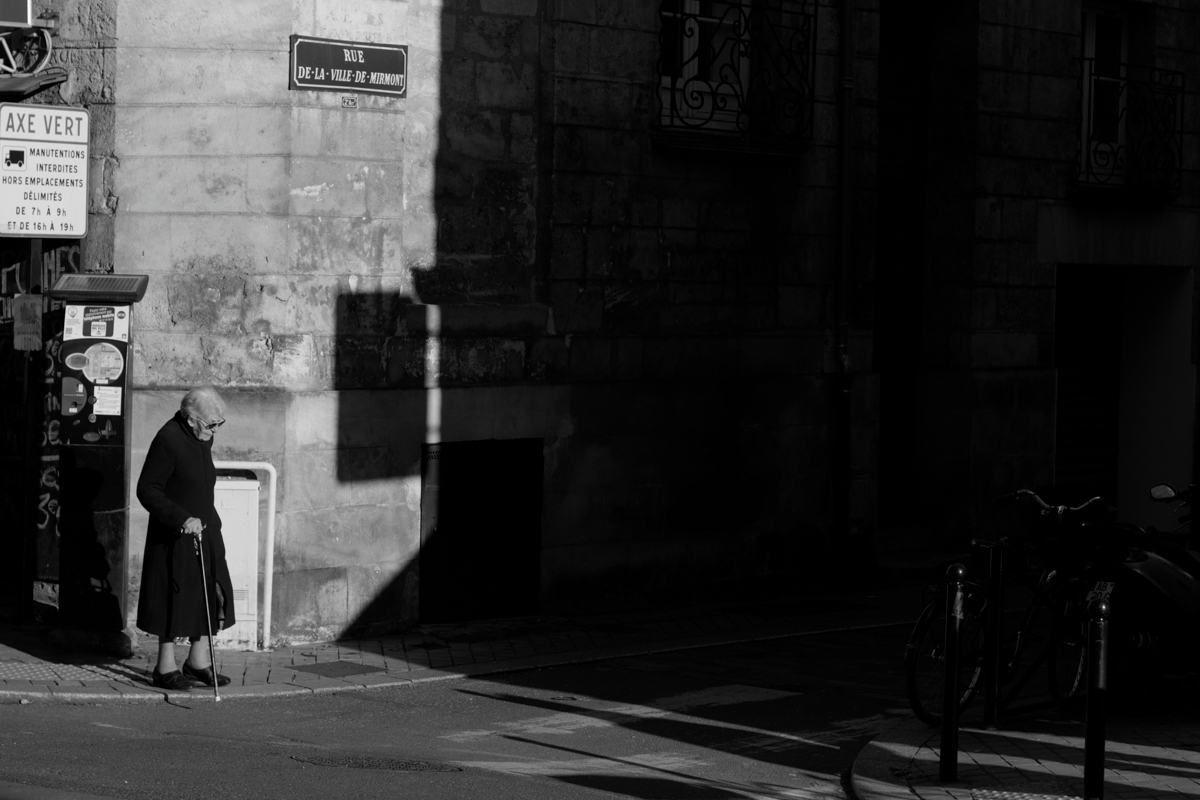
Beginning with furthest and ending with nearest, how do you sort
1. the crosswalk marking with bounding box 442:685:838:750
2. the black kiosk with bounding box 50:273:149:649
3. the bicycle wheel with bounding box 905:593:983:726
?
the black kiosk with bounding box 50:273:149:649
the crosswalk marking with bounding box 442:685:838:750
the bicycle wheel with bounding box 905:593:983:726

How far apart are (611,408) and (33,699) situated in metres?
5.10

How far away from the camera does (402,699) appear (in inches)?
384

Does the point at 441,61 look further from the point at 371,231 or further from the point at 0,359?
the point at 0,359

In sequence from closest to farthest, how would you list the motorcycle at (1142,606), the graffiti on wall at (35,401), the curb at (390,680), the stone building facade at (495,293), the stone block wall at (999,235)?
the motorcycle at (1142,606) → the curb at (390,680) → the graffiti on wall at (35,401) → the stone building facade at (495,293) → the stone block wall at (999,235)

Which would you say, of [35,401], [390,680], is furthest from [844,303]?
[35,401]

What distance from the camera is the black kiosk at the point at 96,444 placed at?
34.6ft

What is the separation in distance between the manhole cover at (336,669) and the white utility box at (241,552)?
22.3 inches

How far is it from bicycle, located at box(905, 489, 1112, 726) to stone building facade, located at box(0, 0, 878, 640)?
4.17 meters

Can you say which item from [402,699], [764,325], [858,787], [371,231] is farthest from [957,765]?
[764,325]

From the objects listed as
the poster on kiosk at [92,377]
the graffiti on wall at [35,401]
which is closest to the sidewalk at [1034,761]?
the poster on kiosk at [92,377]

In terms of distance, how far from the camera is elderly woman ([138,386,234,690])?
31.4ft

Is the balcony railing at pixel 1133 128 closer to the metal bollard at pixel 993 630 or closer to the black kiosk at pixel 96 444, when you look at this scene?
the metal bollard at pixel 993 630

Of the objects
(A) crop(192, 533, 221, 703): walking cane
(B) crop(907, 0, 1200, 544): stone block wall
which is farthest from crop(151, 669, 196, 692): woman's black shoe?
(B) crop(907, 0, 1200, 544): stone block wall

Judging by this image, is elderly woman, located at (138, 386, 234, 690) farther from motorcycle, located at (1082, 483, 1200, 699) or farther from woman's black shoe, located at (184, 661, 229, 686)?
motorcycle, located at (1082, 483, 1200, 699)
